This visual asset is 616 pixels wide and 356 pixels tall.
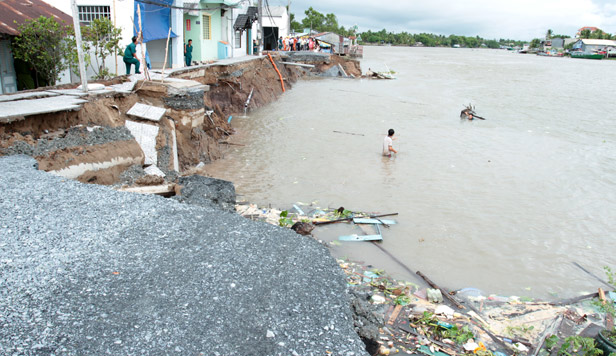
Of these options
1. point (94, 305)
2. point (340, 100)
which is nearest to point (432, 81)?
point (340, 100)

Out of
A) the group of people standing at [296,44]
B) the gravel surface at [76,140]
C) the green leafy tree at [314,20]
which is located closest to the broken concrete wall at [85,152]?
the gravel surface at [76,140]

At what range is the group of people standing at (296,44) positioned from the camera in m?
46.7

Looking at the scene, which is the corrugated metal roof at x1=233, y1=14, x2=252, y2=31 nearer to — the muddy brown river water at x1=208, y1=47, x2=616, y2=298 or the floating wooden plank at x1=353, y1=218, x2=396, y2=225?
the muddy brown river water at x1=208, y1=47, x2=616, y2=298

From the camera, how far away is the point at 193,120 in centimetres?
1266

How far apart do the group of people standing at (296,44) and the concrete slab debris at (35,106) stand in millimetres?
38721

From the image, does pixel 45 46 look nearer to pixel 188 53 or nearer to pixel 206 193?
pixel 206 193

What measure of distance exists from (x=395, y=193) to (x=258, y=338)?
7.95 meters

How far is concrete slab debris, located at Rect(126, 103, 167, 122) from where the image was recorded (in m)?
11.0

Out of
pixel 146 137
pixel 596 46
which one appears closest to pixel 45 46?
pixel 146 137

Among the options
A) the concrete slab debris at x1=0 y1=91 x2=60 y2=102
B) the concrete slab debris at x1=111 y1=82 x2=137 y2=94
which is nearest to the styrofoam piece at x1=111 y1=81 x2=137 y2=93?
the concrete slab debris at x1=111 y1=82 x2=137 y2=94

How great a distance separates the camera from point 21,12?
13.5 metres

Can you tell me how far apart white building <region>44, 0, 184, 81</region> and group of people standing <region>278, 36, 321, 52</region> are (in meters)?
26.6

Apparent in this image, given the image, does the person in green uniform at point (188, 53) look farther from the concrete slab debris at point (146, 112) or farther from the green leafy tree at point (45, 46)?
the concrete slab debris at point (146, 112)

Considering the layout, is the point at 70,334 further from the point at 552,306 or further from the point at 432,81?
the point at 432,81
